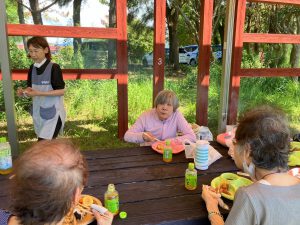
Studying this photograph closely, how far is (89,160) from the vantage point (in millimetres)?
1889

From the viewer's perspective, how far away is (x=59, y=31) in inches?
127

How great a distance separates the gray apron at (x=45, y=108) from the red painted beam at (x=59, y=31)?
2.42ft

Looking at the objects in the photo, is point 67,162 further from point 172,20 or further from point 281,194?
point 172,20

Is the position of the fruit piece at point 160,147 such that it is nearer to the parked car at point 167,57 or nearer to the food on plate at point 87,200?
the food on plate at point 87,200

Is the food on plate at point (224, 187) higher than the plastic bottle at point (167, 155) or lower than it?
lower

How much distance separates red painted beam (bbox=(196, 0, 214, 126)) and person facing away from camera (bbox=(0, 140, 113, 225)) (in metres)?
3.15

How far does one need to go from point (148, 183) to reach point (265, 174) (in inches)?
26.5

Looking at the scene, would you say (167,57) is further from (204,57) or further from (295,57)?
(295,57)

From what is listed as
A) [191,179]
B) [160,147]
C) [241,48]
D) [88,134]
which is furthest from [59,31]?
[191,179]

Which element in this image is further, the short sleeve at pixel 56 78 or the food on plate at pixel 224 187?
the short sleeve at pixel 56 78

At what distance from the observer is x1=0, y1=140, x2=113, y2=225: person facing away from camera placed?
0.85 m

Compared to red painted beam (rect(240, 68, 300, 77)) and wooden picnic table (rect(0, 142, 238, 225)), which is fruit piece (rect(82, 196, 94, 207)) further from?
red painted beam (rect(240, 68, 300, 77))

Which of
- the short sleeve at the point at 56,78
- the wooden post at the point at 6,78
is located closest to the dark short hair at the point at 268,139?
the short sleeve at the point at 56,78

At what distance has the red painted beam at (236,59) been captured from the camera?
3.64m
